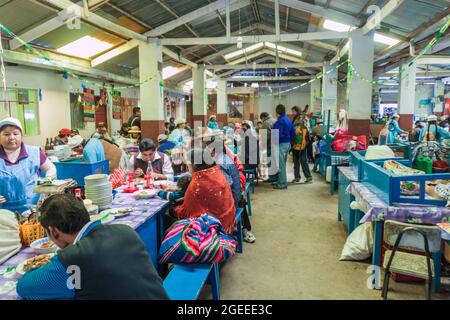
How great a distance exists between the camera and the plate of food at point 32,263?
1771mm

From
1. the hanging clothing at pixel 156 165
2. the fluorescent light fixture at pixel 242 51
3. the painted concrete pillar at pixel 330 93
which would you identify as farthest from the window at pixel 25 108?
the painted concrete pillar at pixel 330 93

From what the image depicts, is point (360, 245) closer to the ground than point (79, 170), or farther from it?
closer to the ground

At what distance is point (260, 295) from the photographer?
9.77 ft

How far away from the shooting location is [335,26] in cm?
863

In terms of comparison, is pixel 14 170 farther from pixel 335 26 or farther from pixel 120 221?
pixel 335 26

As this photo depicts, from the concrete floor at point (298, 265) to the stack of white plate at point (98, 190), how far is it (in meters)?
1.28

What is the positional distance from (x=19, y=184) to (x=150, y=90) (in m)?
6.28

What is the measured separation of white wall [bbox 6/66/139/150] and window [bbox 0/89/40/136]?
0.09 meters

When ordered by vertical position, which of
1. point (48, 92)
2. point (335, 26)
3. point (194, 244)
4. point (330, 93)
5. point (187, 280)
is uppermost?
point (335, 26)

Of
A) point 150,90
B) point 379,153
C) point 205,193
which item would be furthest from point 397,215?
point 150,90

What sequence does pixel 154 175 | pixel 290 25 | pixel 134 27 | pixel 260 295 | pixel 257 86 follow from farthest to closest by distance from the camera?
pixel 257 86 → pixel 290 25 → pixel 134 27 → pixel 154 175 → pixel 260 295
